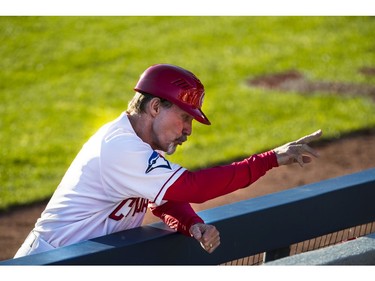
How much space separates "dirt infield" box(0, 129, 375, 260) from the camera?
7386 mm

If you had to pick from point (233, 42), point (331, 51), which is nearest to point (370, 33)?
point (331, 51)

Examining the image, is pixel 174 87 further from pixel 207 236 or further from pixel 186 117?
pixel 207 236

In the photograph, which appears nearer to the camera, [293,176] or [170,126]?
[170,126]

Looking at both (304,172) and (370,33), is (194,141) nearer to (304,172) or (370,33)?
(304,172)

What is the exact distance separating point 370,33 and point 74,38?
4.41 metres

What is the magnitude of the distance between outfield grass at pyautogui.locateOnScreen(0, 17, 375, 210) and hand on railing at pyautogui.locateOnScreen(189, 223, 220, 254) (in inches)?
179

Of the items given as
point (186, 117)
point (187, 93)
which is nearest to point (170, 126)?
point (186, 117)

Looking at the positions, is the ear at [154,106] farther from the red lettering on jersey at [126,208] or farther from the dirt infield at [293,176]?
the dirt infield at [293,176]

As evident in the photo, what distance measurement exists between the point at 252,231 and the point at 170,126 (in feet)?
2.05

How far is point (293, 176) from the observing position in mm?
8516

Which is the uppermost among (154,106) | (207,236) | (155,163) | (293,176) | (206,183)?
(154,106)

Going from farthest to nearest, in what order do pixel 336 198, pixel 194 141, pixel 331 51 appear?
1. pixel 331 51
2. pixel 194 141
3. pixel 336 198

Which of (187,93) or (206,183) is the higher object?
(187,93)

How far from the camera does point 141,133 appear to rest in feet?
13.9
